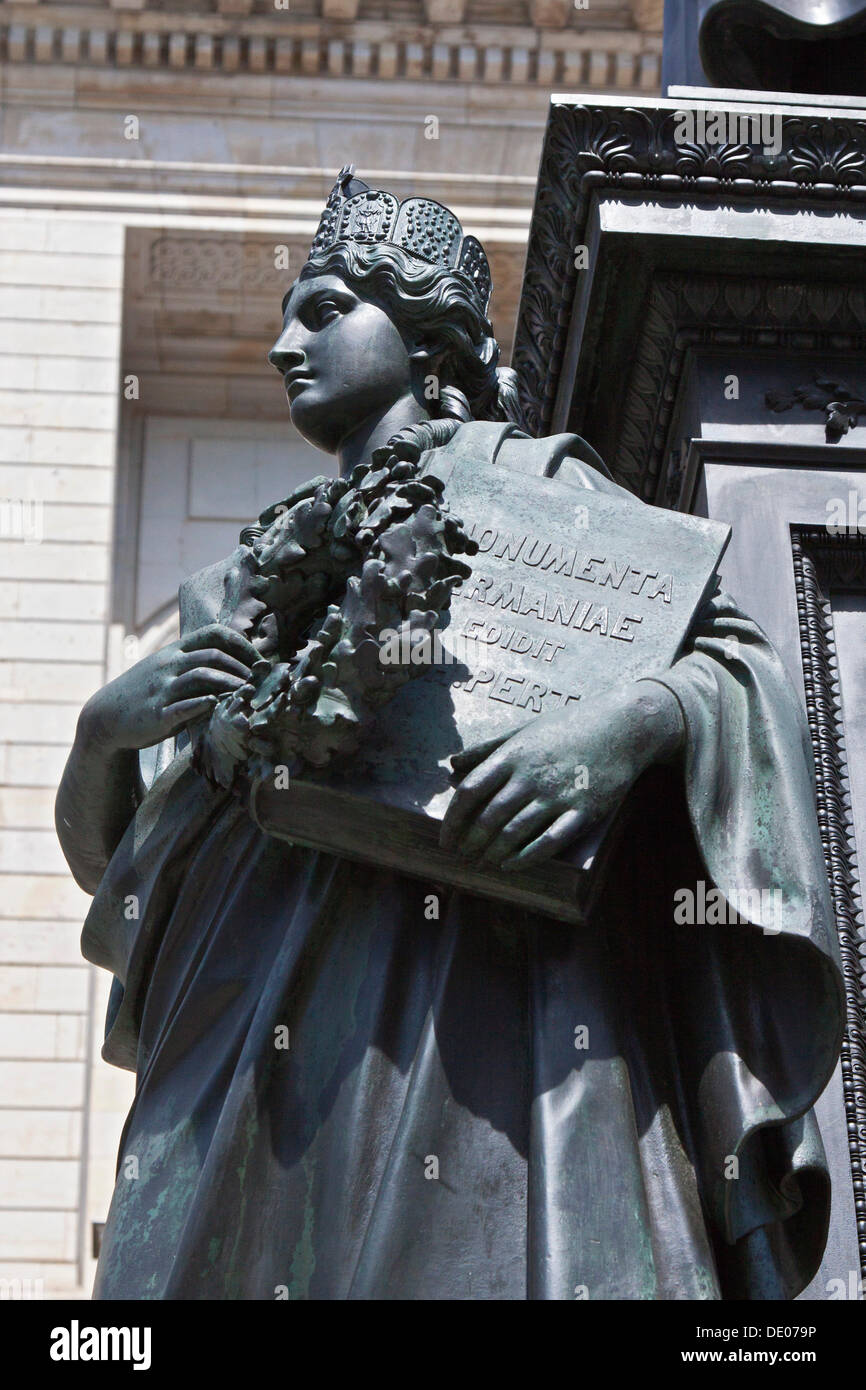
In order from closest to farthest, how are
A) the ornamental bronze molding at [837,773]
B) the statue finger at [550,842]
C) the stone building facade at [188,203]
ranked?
the statue finger at [550,842] < the ornamental bronze molding at [837,773] < the stone building facade at [188,203]

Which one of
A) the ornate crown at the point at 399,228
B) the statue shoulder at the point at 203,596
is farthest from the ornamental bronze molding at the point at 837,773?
the statue shoulder at the point at 203,596

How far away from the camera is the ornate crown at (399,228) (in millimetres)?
4129

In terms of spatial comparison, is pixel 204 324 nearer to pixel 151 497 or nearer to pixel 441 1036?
pixel 151 497

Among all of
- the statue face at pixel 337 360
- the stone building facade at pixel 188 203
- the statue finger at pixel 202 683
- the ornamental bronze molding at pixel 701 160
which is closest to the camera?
the statue finger at pixel 202 683

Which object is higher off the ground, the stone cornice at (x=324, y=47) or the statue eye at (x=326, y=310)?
the stone cornice at (x=324, y=47)

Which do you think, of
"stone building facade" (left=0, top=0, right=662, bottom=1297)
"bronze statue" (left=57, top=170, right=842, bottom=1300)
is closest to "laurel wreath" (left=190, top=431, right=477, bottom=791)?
"bronze statue" (left=57, top=170, right=842, bottom=1300)

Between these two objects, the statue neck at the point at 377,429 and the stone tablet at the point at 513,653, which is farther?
the statue neck at the point at 377,429

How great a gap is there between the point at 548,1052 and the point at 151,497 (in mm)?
14307

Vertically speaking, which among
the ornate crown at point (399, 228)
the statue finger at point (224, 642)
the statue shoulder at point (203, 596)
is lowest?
the statue finger at point (224, 642)

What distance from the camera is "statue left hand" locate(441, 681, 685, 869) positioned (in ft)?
10.5

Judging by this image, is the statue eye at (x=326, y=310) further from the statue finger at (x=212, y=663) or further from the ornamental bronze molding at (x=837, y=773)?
the ornamental bronze molding at (x=837, y=773)

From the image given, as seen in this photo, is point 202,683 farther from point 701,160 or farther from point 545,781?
point 701,160

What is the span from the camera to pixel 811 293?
14.9 ft

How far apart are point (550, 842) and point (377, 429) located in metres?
1.04
